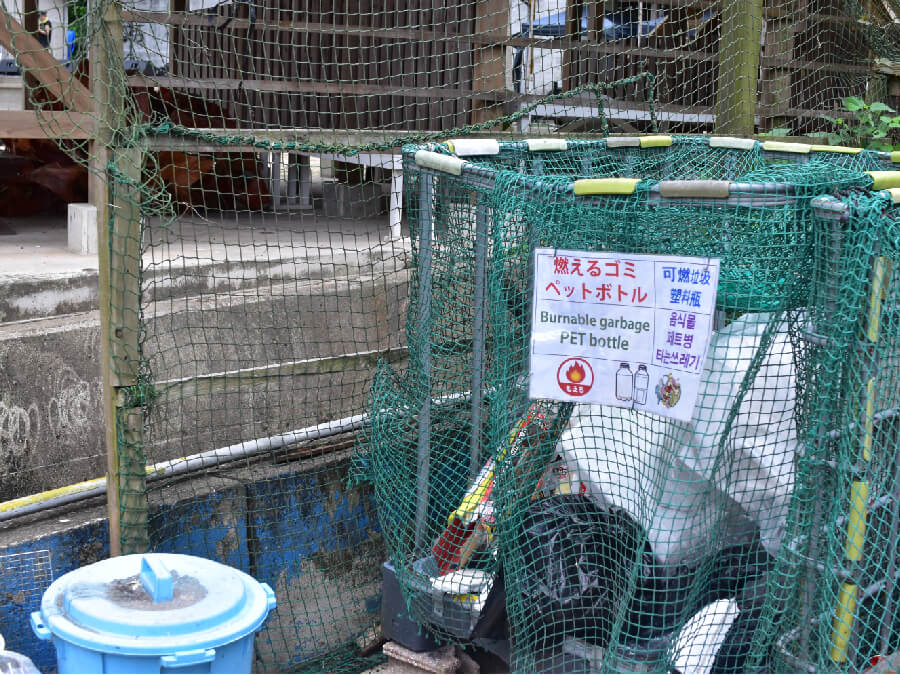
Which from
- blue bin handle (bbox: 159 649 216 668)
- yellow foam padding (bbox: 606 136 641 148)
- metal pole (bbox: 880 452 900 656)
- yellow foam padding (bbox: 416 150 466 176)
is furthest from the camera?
yellow foam padding (bbox: 606 136 641 148)

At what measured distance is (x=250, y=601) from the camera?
2646mm

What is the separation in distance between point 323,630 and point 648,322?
2211 millimetres

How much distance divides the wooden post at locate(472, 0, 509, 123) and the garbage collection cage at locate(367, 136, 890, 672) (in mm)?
3398

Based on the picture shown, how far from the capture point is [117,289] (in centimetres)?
319

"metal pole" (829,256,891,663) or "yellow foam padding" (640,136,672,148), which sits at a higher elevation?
"yellow foam padding" (640,136,672,148)

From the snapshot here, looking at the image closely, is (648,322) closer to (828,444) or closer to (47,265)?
(828,444)

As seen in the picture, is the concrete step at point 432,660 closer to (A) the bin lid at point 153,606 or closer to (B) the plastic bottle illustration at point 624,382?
(A) the bin lid at point 153,606

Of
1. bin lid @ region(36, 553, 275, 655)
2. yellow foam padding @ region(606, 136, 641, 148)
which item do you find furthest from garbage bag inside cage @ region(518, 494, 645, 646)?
yellow foam padding @ region(606, 136, 641, 148)

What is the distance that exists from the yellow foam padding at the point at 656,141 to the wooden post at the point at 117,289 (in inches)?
91.3

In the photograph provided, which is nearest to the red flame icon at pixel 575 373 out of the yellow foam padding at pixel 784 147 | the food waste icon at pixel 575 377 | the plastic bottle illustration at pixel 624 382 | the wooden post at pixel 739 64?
the food waste icon at pixel 575 377

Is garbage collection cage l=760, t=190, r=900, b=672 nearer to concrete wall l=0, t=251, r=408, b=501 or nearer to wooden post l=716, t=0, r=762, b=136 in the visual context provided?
concrete wall l=0, t=251, r=408, b=501

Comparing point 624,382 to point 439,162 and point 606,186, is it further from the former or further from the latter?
point 439,162

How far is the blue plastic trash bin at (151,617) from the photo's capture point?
236 cm

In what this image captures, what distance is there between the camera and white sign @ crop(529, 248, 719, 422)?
99.9 inches
